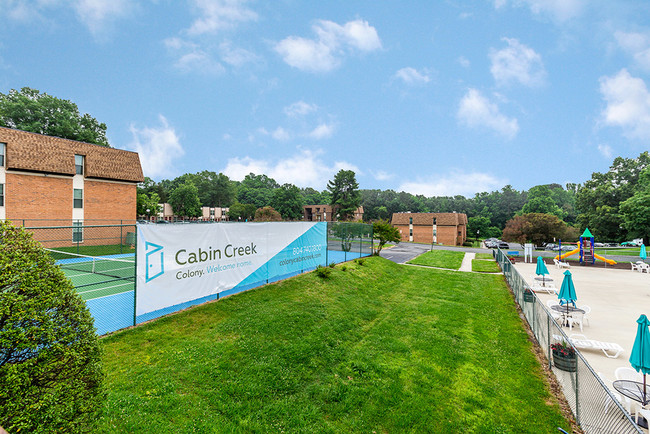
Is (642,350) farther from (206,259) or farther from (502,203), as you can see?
(502,203)

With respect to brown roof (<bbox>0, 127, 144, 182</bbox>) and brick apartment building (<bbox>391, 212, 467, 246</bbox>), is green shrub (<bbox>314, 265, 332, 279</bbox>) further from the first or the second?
brick apartment building (<bbox>391, 212, 467, 246</bbox>)

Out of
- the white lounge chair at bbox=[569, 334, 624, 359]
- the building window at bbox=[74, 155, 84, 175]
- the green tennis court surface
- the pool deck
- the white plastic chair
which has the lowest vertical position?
the pool deck

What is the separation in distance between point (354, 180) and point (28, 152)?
5820 centimetres

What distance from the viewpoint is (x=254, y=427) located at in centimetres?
466

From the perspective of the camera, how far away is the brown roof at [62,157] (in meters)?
21.3

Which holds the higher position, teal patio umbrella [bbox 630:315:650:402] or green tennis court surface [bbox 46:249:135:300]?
teal patio umbrella [bbox 630:315:650:402]

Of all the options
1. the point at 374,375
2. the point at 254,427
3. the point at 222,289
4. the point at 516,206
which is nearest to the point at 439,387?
the point at 374,375

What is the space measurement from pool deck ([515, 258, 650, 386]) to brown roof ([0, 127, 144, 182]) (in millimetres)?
34099

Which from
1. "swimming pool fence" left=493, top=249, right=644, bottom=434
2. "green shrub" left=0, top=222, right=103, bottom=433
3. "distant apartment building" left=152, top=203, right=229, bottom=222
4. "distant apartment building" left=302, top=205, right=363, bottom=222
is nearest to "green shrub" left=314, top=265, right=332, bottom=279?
"swimming pool fence" left=493, top=249, right=644, bottom=434

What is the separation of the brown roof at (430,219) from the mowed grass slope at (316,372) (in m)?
Answer: 54.4

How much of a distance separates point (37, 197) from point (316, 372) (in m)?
28.4

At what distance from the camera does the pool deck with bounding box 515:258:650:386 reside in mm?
8219

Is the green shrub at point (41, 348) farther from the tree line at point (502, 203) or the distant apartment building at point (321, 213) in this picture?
the distant apartment building at point (321, 213)

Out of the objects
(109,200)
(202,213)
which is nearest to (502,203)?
(202,213)
